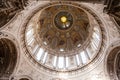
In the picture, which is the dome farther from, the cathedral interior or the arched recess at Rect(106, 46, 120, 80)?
the arched recess at Rect(106, 46, 120, 80)

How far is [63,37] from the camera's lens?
26219 millimetres

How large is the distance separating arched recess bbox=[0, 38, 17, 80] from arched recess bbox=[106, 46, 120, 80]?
29.3 feet

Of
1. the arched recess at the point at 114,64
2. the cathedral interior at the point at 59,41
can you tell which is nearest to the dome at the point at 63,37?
the cathedral interior at the point at 59,41

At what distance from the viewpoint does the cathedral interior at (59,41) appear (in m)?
14.0

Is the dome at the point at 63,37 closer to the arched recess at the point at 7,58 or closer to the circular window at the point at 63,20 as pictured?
the circular window at the point at 63,20

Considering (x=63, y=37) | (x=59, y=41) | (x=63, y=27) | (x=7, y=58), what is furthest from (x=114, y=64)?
(x=63, y=27)

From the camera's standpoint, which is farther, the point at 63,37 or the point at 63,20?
the point at 63,37

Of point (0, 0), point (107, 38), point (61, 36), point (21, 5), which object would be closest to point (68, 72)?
point (107, 38)

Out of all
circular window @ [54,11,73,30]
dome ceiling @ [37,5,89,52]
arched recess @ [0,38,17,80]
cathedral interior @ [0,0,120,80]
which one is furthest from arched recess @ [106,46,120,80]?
circular window @ [54,11,73,30]

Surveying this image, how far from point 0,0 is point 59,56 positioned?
47.8 ft

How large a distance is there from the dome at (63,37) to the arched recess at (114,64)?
218 cm

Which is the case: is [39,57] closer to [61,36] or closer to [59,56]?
[59,56]

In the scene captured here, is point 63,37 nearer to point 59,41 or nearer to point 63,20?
point 59,41

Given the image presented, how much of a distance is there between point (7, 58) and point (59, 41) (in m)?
10.7
